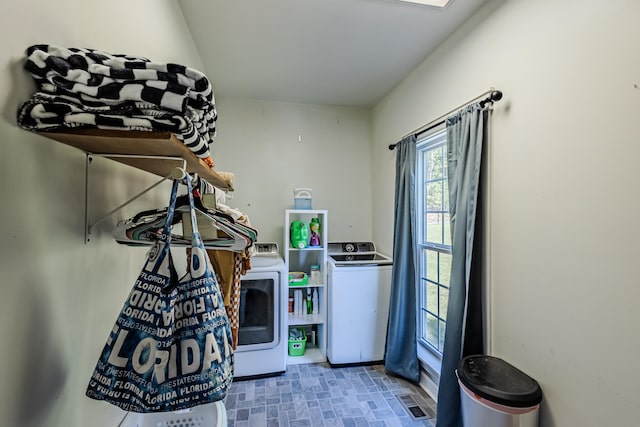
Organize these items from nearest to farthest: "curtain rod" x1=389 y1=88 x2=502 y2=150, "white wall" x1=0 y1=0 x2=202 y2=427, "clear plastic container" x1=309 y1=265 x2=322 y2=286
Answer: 1. "white wall" x1=0 y1=0 x2=202 y2=427
2. "curtain rod" x1=389 y1=88 x2=502 y2=150
3. "clear plastic container" x1=309 y1=265 x2=322 y2=286

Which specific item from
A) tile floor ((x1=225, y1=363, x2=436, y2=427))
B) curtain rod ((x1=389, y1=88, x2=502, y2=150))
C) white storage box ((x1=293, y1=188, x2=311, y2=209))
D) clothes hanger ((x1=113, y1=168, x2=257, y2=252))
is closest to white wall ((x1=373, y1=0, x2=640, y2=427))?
curtain rod ((x1=389, y1=88, x2=502, y2=150))

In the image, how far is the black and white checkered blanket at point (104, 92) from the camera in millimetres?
613

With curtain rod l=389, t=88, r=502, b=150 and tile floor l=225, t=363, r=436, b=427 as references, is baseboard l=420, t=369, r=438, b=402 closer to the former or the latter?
tile floor l=225, t=363, r=436, b=427

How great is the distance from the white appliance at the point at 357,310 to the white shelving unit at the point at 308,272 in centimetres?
11

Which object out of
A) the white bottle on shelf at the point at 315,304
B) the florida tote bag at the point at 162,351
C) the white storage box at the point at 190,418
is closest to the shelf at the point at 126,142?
the florida tote bag at the point at 162,351

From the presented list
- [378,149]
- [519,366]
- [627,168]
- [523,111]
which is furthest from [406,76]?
[519,366]

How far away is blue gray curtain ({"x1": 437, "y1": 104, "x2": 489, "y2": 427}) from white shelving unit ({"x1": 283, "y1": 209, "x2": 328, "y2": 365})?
1272 millimetres

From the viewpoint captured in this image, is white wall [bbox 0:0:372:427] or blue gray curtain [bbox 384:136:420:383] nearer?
white wall [bbox 0:0:372:427]

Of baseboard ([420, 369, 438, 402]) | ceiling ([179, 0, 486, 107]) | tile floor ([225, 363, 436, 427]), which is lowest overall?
tile floor ([225, 363, 436, 427])

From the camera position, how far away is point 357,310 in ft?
8.70

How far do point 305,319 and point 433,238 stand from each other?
1.46 meters

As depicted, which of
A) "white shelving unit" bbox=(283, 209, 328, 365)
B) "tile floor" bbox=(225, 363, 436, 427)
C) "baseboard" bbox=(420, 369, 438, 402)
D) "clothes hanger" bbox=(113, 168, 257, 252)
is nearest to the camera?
"clothes hanger" bbox=(113, 168, 257, 252)

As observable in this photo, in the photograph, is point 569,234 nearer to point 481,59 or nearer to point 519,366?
point 519,366

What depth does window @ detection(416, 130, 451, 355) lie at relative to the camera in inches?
89.1
